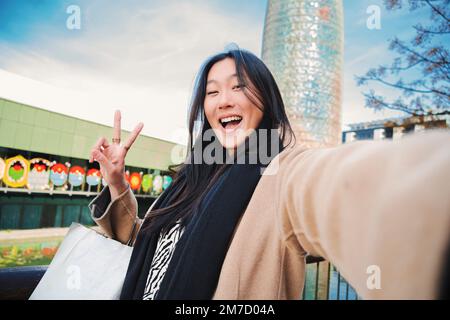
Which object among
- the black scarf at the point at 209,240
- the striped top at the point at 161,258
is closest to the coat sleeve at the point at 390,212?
the black scarf at the point at 209,240

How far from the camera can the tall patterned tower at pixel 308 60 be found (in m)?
30.0

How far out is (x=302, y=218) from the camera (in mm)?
509

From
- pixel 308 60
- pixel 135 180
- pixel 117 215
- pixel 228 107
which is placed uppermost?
pixel 308 60

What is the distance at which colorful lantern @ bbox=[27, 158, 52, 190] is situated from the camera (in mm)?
12602

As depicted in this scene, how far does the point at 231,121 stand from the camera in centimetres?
131

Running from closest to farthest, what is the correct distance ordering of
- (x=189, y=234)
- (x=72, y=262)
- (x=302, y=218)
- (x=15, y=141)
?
1. (x=302, y=218)
2. (x=189, y=234)
3. (x=72, y=262)
4. (x=15, y=141)

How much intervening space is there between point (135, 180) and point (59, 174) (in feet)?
14.5

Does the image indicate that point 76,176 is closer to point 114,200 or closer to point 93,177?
point 93,177

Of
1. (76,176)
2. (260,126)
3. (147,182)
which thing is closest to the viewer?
(260,126)

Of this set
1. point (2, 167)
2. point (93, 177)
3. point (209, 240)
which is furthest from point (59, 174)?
point (209, 240)

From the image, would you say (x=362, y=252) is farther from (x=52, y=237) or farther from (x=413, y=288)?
(x=52, y=237)

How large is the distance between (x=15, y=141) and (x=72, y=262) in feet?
45.8

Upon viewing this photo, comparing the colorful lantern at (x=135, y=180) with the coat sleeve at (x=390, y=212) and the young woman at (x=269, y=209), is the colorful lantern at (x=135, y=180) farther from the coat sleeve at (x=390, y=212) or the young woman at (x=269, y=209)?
the coat sleeve at (x=390, y=212)
